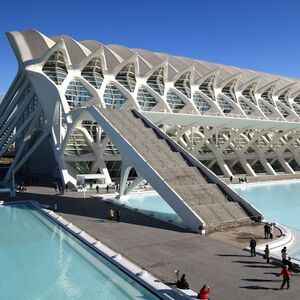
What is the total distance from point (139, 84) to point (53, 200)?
2019cm

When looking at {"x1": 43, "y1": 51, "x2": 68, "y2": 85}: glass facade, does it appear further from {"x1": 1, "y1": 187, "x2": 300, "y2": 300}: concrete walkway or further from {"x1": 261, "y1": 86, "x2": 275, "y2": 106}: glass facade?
{"x1": 261, "y1": 86, "x2": 275, "y2": 106}: glass facade

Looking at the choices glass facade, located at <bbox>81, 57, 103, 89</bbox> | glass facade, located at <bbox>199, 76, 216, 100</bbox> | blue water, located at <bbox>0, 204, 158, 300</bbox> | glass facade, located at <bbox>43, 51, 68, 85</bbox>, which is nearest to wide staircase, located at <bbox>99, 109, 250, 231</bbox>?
blue water, located at <bbox>0, 204, 158, 300</bbox>

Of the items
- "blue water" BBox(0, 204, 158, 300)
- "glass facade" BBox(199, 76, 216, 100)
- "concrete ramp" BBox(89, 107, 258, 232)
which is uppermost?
"glass facade" BBox(199, 76, 216, 100)

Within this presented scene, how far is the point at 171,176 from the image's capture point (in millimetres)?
18656

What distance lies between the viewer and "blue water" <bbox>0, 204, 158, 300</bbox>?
9.49 meters

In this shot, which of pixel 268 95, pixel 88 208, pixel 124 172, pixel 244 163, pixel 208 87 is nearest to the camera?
pixel 88 208

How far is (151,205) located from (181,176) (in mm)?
4758

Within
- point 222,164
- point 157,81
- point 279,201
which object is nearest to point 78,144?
point 157,81

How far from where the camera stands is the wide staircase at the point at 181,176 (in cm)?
1641

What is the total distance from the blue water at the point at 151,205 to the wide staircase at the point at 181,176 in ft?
5.60

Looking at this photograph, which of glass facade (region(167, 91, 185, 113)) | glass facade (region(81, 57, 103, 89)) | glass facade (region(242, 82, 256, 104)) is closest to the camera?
glass facade (region(81, 57, 103, 89))

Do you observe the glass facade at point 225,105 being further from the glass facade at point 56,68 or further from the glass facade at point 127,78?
the glass facade at point 56,68

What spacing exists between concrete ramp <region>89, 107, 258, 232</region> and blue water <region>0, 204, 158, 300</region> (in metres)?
4.73

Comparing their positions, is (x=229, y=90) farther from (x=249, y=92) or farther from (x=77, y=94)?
(x=77, y=94)
